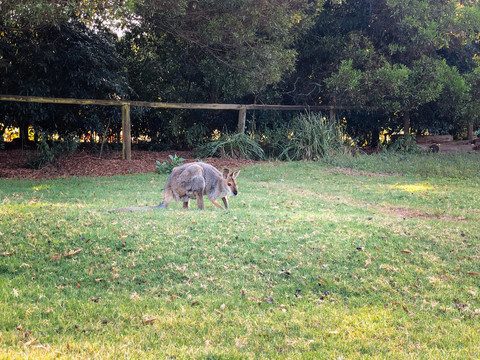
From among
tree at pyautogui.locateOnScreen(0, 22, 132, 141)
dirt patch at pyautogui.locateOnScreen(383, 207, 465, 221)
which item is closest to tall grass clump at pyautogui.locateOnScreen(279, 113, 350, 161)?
tree at pyautogui.locateOnScreen(0, 22, 132, 141)

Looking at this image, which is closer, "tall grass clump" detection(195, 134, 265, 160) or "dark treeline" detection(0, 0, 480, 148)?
"dark treeline" detection(0, 0, 480, 148)

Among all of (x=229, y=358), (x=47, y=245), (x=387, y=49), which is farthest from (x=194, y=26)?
(x=229, y=358)

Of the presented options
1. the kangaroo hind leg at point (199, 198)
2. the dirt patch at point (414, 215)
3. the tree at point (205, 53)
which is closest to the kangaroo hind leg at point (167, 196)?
the kangaroo hind leg at point (199, 198)

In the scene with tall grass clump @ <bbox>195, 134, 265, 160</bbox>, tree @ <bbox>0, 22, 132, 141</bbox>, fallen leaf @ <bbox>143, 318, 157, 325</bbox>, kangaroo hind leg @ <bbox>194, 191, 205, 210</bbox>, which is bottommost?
fallen leaf @ <bbox>143, 318, 157, 325</bbox>

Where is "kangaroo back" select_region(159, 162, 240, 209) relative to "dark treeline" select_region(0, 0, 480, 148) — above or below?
below

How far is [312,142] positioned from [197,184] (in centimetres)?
1041

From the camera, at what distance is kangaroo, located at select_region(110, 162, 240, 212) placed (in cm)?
838

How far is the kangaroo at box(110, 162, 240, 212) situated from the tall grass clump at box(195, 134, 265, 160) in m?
8.69

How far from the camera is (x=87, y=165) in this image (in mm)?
15180

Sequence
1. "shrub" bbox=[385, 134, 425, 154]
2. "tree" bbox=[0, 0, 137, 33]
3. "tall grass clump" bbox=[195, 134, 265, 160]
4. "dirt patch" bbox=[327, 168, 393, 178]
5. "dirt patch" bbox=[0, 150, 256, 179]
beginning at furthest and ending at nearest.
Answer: "shrub" bbox=[385, 134, 425, 154]
"tall grass clump" bbox=[195, 134, 265, 160]
"dirt patch" bbox=[327, 168, 393, 178]
"dirt patch" bbox=[0, 150, 256, 179]
"tree" bbox=[0, 0, 137, 33]

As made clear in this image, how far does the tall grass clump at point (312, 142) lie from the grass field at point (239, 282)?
846 cm

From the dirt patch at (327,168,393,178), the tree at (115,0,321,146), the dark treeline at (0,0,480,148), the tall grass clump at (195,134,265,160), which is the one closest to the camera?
the dirt patch at (327,168,393,178)

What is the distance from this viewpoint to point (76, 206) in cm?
865

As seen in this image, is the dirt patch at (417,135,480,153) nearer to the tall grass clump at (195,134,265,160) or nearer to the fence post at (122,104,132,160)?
the tall grass clump at (195,134,265,160)
